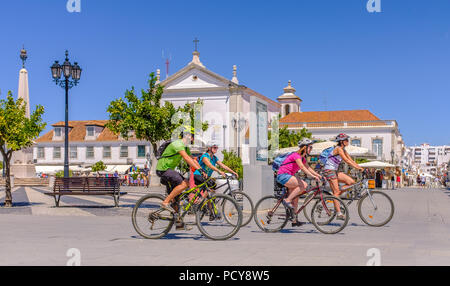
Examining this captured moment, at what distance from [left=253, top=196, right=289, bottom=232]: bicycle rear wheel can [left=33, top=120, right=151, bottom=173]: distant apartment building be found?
176 feet

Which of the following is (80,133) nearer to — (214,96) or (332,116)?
(214,96)

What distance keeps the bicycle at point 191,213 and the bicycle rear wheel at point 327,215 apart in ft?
5.37

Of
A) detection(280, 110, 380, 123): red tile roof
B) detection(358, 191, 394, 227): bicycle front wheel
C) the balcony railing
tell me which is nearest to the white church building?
the balcony railing

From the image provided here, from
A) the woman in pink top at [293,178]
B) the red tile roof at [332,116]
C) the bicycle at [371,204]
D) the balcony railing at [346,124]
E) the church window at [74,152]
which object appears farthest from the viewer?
the red tile roof at [332,116]

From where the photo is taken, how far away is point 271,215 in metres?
8.86

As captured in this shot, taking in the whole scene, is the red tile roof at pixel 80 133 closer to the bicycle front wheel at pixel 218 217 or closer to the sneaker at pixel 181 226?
the sneaker at pixel 181 226

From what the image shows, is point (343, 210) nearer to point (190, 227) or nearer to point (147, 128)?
point (190, 227)

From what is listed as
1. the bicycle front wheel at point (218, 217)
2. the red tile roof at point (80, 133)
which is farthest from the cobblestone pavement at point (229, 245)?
the red tile roof at point (80, 133)

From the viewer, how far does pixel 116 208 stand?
14.7m

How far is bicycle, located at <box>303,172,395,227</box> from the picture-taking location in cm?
959

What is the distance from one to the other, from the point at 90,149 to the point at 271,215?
58.5 metres

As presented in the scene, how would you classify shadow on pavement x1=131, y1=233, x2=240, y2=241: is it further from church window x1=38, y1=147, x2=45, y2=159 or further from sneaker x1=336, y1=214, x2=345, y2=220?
church window x1=38, y1=147, x2=45, y2=159

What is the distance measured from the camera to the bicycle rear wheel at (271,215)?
29.2 ft
